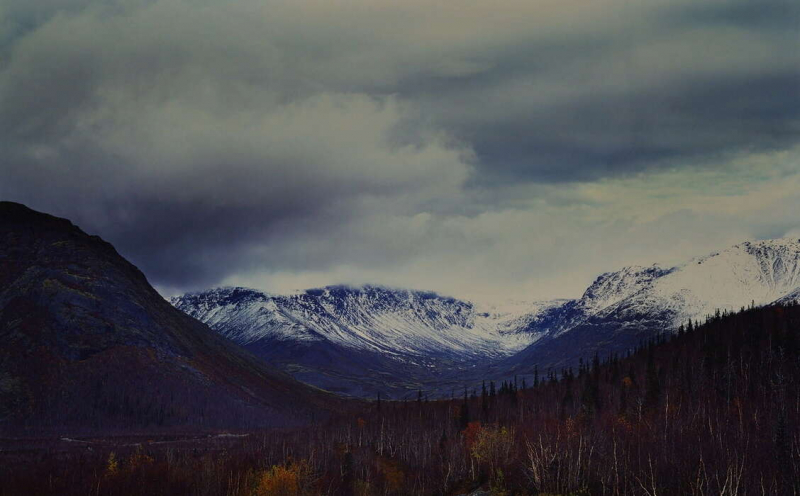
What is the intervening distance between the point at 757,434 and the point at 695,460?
22807 millimetres

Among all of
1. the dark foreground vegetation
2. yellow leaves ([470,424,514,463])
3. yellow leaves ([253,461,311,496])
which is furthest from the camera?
yellow leaves ([470,424,514,463])

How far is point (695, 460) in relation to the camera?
113562 mm

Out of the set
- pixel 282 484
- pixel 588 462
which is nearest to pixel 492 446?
pixel 588 462

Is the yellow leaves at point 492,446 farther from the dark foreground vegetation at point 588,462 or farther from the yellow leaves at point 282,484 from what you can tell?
the yellow leaves at point 282,484

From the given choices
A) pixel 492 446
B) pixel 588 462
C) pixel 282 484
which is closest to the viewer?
pixel 588 462

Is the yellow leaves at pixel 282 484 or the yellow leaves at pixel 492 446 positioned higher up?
the yellow leaves at pixel 492 446

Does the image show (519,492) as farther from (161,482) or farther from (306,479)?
(161,482)

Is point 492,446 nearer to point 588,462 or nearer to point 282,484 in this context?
point 588,462

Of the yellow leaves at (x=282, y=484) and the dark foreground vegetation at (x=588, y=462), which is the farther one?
the yellow leaves at (x=282, y=484)

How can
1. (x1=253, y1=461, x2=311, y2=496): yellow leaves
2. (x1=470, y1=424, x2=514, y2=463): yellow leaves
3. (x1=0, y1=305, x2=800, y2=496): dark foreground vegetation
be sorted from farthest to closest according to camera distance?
1. (x1=470, y1=424, x2=514, y2=463): yellow leaves
2. (x1=253, y1=461, x2=311, y2=496): yellow leaves
3. (x1=0, y1=305, x2=800, y2=496): dark foreground vegetation

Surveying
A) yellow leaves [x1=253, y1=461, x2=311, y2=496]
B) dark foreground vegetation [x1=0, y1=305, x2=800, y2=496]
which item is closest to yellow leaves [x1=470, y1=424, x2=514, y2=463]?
dark foreground vegetation [x1=0, y1=305, x2=800, y2=496]

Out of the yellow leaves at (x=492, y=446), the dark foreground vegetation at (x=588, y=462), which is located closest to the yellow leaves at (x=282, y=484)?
the dark foreground vegetation at (x=588, y=462)

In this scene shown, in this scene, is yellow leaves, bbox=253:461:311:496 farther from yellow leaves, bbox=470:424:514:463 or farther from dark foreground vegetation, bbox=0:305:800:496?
yellow leaves, bbox=470:424:514:463

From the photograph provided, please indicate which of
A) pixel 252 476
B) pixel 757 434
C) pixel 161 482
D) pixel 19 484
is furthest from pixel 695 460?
pixel 19 484
